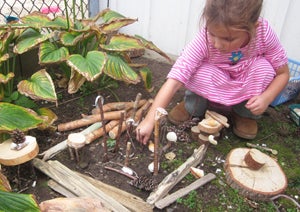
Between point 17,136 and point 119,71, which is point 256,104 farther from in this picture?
point 17,136

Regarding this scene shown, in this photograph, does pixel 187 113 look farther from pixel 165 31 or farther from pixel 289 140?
pixel 165 31

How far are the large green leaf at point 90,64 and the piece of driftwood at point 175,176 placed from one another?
0.58 metres

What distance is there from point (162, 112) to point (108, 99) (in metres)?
0.85

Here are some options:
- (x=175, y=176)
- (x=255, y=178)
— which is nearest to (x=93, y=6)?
(x=175, y=176)

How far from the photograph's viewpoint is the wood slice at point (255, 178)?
1.38 metres

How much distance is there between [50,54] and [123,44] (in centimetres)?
41

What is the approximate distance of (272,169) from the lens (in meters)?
1.47

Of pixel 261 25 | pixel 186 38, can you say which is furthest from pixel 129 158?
pixel 186 38

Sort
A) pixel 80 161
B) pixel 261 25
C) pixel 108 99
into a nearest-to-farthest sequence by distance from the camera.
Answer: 1. pixel 80 161
2. pixel 261 25
3. pixel 108 99

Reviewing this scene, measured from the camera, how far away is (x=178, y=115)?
1.84 m

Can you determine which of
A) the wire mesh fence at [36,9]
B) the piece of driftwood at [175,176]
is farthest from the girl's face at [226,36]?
the wire mesh fence at [36,9]

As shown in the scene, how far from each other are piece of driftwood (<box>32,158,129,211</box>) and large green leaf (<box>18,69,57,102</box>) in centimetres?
28

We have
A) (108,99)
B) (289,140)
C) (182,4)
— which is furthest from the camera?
(182,4)

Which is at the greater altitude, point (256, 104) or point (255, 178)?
point (256, 104)
